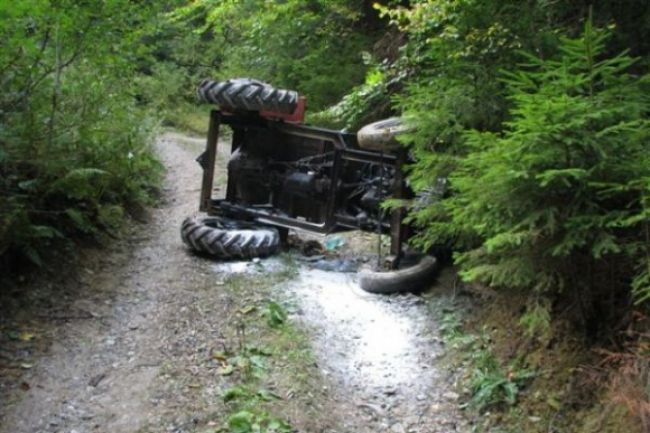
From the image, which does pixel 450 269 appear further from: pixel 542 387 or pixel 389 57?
pixel 389 57

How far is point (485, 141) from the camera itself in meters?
4.13

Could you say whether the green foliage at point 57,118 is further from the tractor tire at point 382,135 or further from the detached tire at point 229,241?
the tractor tire at point 382,135

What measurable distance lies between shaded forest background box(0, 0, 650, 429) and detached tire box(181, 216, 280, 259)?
1.09m

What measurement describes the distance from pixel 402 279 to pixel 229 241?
2.01 metres

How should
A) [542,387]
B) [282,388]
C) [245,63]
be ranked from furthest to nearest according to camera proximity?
[245,63], [282,388], [542,387]

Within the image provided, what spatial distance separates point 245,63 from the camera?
52.1 feet

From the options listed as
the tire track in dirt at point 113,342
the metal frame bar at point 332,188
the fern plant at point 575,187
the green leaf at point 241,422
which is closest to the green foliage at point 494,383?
the fern plant at point 575,187

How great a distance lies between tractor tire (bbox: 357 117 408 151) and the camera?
624cm

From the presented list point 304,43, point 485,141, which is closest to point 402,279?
point 485,141

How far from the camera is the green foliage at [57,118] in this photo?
5410mm

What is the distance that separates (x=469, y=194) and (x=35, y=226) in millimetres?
3789

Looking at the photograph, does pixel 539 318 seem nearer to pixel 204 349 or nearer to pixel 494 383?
pixel 494 383

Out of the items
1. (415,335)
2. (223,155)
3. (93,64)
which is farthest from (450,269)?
(223,155)

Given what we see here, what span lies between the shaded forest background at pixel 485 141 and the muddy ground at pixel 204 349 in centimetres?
63
